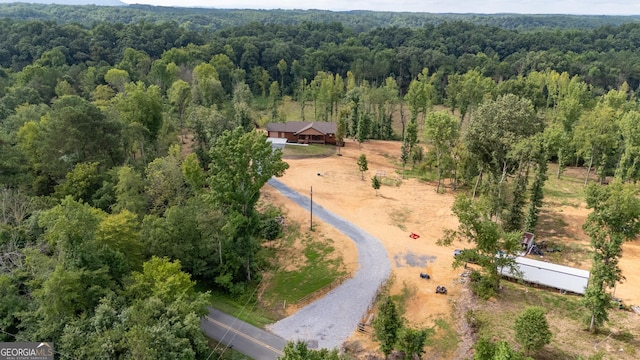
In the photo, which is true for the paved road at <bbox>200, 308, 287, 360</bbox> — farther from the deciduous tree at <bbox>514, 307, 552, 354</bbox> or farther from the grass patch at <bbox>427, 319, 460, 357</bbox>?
the deciduous tree at <bbox>514, 307, 552, 354</bbox>

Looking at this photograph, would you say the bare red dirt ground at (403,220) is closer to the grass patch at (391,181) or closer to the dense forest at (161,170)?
A: the grass patch at (391,181)

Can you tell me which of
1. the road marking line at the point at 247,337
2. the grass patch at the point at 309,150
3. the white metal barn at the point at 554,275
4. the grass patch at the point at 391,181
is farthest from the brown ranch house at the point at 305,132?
the road marking line at the point at 247,337

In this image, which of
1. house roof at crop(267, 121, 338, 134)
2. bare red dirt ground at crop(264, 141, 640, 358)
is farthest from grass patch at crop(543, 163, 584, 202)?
house roof at crop(267, 121, 338, 134)

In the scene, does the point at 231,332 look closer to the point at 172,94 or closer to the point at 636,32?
the point at 172,94

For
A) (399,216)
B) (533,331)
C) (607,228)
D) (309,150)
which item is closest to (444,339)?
(533,331)

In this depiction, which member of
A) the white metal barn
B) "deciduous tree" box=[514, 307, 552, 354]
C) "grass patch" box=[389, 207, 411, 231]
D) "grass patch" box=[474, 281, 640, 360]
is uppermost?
"deciduous tree" box=[514, 307, 552, 354]

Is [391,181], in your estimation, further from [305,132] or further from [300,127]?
[300,127]
